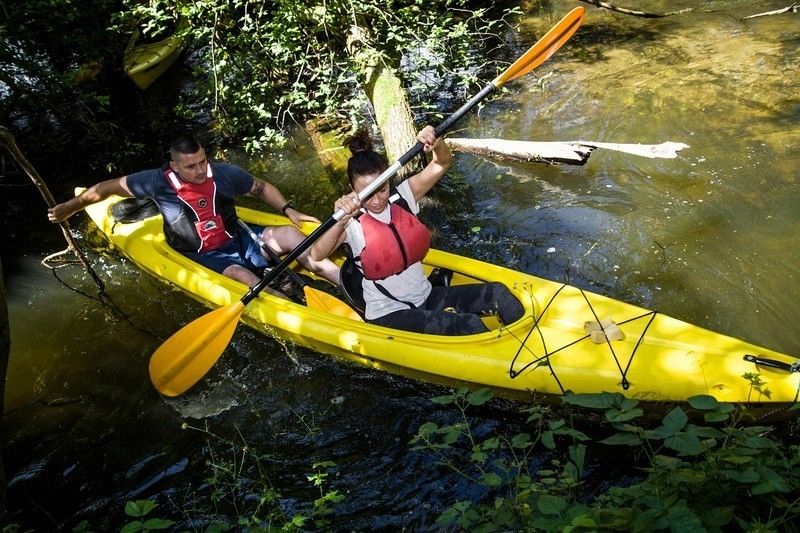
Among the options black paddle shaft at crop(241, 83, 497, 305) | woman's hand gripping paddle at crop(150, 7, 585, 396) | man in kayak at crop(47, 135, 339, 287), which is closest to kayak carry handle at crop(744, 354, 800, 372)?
black paddle shaft at crop(241, 83, 497, 305)

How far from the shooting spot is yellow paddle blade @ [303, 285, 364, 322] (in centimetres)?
358

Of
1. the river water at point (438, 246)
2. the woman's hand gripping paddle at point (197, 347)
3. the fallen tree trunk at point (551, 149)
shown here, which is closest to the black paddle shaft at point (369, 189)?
the woman's hand gripping paddle at point (197, 347)

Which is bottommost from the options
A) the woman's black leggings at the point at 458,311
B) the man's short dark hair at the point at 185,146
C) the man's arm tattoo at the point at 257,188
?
the woman's black leggings at the point at 458,311

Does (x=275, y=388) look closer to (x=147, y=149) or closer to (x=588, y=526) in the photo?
(x=588, y=526)

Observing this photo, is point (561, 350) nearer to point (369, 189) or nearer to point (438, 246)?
point (369, 189)

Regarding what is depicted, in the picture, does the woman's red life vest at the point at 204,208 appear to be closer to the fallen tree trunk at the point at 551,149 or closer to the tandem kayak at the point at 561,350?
the tandem kayak at the point at 561,350

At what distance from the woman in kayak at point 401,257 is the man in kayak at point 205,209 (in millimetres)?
645

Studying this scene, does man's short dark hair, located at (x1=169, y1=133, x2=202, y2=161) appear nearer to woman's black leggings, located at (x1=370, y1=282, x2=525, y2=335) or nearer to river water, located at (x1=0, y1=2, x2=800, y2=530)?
river water, located at (x1=0, y1=2, x2=800, y2=530)

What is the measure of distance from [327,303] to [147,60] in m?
5.00

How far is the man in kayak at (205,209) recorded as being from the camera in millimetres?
3686

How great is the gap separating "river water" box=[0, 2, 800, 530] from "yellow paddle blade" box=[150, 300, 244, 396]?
0.16 m

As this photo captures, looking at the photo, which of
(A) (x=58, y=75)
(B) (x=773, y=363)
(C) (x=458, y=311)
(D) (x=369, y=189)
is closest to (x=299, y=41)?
(A) (x=58, y=75)

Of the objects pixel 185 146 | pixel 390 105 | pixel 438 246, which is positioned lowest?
pixel 438 246

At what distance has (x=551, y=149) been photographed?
16.3ft
